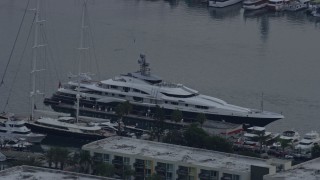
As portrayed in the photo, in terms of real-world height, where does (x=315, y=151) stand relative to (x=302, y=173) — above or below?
below

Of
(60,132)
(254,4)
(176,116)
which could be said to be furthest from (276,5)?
(60,132)

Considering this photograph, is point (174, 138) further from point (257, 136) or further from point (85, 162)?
point (85, 162)

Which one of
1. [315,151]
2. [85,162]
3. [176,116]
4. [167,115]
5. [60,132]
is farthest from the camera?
[167,115]

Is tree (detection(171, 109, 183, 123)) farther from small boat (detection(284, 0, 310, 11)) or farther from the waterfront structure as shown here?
small boat (detection(284, 0, 310, 11))

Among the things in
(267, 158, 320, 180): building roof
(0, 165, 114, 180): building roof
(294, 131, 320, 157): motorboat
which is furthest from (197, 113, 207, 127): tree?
(0, 165, 114, 180): building roof

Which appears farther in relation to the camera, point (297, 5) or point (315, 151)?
point (297, 5)

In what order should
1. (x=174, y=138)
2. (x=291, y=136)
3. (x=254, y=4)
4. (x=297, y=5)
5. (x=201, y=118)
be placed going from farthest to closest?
(x=297, y=5) → (x=254, y=4) → (x=201, y=118) → (x=291, y=136) → (x=174, y=138)

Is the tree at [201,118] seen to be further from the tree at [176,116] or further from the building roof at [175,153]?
the building roof at [175,153]

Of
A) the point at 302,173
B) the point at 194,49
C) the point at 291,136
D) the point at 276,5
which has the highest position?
the point at 302,173

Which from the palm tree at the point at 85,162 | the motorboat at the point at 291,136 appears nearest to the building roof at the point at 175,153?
the palm tree at the point at 85,162
